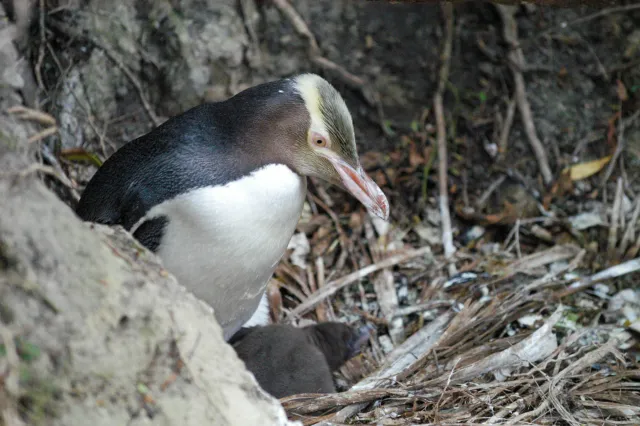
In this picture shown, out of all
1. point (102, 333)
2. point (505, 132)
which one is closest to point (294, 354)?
point (102, 333)

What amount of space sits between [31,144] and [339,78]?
3015mm

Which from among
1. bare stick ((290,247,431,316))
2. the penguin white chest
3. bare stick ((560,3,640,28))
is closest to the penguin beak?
the penguin white chest

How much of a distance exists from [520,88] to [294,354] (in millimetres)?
2465

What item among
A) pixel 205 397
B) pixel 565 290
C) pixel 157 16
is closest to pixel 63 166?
pixel 157 16

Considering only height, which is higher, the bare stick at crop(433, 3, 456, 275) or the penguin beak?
the penguin beak

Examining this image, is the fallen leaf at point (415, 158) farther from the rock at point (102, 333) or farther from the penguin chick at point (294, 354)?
the rock at point (102, 333)

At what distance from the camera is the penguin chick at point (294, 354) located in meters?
3.16

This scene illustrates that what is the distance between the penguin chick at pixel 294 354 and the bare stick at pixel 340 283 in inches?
11.3

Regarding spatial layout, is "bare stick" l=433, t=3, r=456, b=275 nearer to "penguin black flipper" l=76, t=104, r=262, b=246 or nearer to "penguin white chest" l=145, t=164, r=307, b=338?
"penguin white chest" l=145, t=164, r=307, b=338

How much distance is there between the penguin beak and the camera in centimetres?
288

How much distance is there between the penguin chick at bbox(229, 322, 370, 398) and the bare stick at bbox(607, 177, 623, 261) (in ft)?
5.19

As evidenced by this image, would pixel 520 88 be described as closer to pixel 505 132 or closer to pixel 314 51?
pixel 505 132

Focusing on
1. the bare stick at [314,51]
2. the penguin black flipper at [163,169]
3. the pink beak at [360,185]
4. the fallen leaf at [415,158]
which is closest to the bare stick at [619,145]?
the fallen leaf at [415,158]

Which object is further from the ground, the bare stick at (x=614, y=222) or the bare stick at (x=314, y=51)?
the bare stick at (x=314, y=51)
